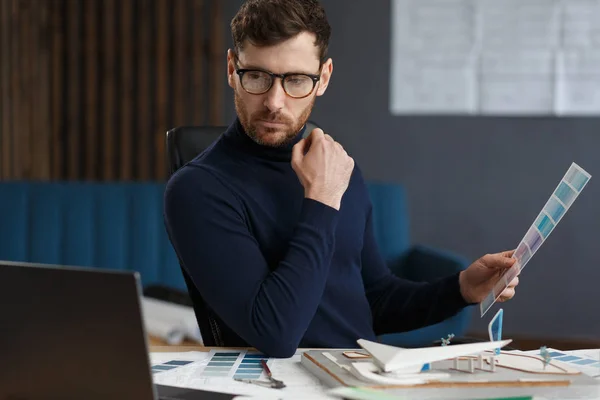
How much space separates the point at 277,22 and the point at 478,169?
10.3 feet

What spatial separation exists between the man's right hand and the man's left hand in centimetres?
34

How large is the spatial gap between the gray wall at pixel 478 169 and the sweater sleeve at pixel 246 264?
10.1ft

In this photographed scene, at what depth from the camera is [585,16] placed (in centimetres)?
455

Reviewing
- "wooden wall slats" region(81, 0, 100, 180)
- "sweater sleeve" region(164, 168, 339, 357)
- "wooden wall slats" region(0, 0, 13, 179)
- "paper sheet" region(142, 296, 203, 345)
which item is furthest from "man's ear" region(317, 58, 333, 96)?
"wooden wall slats" region(81, 0, 100, 180)

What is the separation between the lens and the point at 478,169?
4637 millimetres

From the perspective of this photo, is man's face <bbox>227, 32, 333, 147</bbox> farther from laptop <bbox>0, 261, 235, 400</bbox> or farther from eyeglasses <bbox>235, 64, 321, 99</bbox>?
laptop <bbox>0, 261, 235, 400</bbox>

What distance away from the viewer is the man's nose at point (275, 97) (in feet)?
5.45

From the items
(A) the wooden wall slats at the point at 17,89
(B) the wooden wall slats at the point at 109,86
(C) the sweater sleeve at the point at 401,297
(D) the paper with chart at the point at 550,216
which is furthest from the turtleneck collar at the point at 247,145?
(B) the wooden wall slats at the point at 109,86

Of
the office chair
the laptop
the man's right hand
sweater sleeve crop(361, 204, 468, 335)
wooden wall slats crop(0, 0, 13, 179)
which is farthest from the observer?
wooden wall slats crop(0, 0, 13, 179)

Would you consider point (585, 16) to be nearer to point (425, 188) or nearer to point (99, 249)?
point (425, 188)

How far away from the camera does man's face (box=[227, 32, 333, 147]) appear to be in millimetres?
1668

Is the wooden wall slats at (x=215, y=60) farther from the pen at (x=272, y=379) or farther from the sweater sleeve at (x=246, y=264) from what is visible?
the pen at (x=272, y=379)

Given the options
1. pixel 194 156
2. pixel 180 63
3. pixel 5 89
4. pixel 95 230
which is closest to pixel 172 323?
pixel 95 230

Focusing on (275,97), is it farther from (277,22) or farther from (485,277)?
(485,277)
